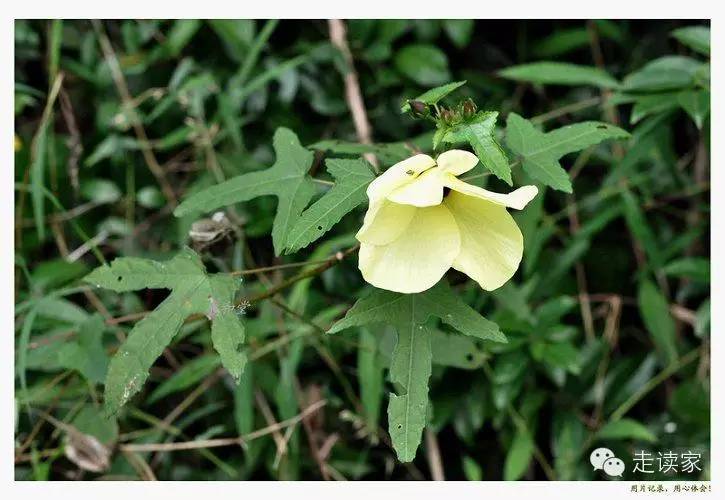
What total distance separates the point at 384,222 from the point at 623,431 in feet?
2.81

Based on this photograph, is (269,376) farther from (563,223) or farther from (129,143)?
(563,223)

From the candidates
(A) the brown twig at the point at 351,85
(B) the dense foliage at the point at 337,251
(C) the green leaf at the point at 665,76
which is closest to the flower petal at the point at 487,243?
(B) the dense foliage at the point at 337,251

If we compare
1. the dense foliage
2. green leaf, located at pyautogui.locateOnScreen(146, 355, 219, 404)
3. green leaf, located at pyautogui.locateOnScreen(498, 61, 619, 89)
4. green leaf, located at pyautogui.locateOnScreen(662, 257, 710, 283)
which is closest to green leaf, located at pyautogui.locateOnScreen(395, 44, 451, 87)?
the dense foliage

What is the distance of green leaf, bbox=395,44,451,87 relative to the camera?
58.0 inches

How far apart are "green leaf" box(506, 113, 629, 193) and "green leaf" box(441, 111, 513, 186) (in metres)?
0.16

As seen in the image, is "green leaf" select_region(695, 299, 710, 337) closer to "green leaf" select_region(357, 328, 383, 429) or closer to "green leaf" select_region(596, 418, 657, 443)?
"green leaf" select_region(596, 418, 657, 443)

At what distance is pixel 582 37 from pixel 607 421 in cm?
→ 77

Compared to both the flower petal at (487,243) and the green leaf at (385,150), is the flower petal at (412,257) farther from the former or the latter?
the green leaf at (385,150)

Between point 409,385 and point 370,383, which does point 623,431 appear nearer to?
point 370,383

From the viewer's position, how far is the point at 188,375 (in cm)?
139

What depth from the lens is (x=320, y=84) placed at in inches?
60.6

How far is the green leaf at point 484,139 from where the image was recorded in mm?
715

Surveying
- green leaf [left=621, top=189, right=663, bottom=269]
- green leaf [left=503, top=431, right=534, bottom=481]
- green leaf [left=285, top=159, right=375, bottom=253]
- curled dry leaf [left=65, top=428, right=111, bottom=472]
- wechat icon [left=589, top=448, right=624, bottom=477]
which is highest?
green leaf [left=285, top=159, right=375, bottom=253]
